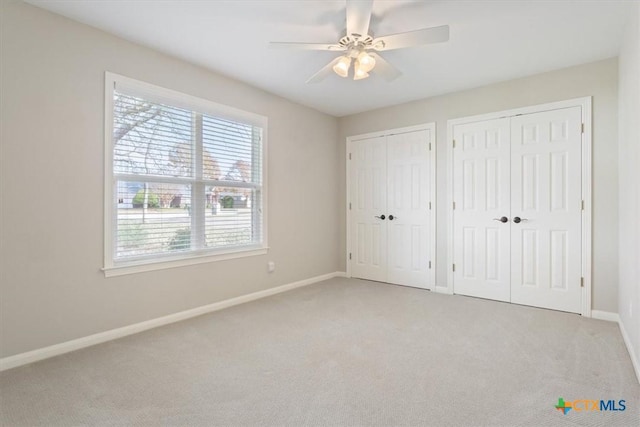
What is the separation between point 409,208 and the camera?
4555mm

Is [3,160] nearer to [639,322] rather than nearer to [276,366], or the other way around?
[276,366]

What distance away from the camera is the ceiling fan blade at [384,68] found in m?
2.63

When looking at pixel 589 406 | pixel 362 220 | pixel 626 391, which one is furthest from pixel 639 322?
pixel 362 220

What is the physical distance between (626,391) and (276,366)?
7.02 ft

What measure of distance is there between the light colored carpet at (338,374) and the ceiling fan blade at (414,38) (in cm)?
225

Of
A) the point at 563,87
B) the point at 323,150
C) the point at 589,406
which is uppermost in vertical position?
the point at 563,87

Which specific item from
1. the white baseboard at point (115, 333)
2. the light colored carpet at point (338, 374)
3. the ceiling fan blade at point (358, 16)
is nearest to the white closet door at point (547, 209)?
the light colored carpet at point (338, 374)

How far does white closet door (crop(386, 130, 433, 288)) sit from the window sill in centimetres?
198

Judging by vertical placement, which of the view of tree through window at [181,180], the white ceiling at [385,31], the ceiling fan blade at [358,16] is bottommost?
the view of tree through window at [181,180]

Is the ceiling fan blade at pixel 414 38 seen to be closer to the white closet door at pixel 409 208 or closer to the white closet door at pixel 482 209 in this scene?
the white closet door at pixel 482 209

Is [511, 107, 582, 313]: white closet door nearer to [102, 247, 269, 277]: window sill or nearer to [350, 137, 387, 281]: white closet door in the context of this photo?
[350, 137, 387, 281]: white closet door

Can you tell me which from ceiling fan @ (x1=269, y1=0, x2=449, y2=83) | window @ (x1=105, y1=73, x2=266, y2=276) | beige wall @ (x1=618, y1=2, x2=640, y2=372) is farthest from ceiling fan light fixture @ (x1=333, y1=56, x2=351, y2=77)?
beige wall @ (x1=618, y1=2, x2=640, y2=372)

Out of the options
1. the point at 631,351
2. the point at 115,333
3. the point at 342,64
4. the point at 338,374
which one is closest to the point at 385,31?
the point at 342,64

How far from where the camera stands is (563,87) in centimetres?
344
